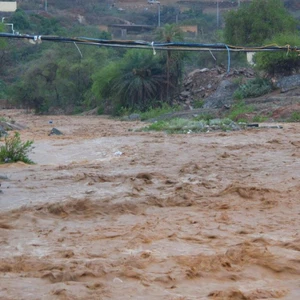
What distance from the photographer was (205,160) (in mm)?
14039

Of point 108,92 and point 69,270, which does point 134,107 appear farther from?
point 69,270

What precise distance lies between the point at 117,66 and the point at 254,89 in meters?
8.36

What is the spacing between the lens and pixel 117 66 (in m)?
35.8

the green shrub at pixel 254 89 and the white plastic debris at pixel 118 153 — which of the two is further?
the green shrub at pixel 254 89

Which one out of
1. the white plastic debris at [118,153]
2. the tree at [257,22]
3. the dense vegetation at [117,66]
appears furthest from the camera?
the tree at [257,22]

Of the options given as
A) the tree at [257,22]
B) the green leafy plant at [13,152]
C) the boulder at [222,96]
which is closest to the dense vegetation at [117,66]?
the tree at [257,22]

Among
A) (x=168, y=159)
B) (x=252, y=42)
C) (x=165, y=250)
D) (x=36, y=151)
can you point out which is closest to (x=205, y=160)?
(x=168, y=159)

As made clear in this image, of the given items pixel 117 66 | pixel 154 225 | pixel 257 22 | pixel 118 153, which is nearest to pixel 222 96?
pixel 117 66

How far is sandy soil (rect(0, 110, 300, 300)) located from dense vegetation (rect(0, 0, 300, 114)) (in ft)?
39.9

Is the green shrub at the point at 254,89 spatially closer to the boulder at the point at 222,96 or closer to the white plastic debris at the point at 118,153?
the boulder at the point at 222,96

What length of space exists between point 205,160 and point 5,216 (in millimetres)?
5950

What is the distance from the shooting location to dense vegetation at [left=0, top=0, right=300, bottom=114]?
3500cm

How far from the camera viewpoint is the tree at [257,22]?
127 feet

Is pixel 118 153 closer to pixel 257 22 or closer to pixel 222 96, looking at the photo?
pixel 222 96
